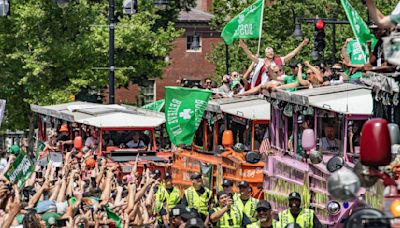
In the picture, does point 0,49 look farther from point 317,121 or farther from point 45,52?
point 317,121

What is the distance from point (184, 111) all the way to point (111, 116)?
6.00 m

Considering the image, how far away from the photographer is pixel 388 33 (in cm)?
1334

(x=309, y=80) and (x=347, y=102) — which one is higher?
(x=347, y=102)

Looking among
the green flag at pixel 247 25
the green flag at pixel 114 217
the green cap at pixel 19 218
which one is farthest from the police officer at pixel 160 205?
the green cap at pixel 19 218

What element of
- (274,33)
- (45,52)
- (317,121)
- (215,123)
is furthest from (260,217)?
(274,33)

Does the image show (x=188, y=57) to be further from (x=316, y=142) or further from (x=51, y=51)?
(x=316, y=142)

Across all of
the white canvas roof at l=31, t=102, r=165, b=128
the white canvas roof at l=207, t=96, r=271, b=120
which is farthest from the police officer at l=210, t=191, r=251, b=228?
the white canvas roof at l=31, t=102, r=165, b=128

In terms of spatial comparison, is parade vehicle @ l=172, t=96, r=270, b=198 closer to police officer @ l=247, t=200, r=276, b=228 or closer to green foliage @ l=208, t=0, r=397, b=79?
→ police officer @ l=247, t=200, r=276, b=228

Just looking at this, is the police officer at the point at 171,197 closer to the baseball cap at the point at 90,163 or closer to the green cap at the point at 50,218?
the baseball cap at the point at 90,163

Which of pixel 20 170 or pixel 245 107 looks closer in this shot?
pixel 20 170

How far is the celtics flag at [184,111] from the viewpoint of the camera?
80.6 ft

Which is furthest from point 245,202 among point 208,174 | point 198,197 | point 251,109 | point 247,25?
point 247,25

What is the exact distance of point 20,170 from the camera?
18.8 meters

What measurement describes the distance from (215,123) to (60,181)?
6.31m
